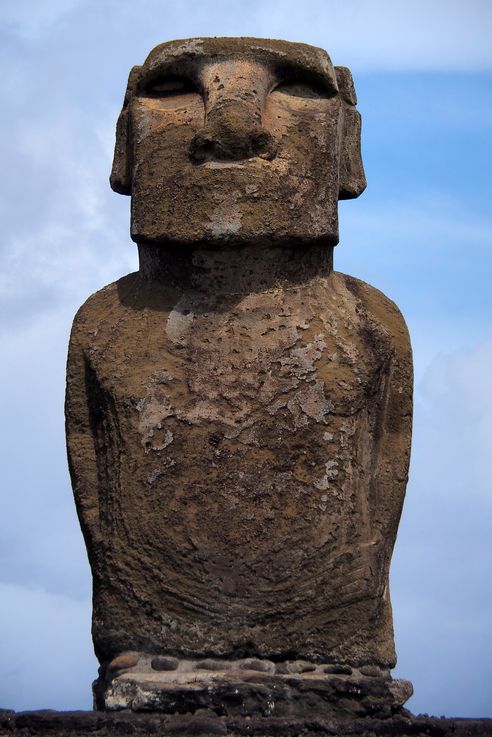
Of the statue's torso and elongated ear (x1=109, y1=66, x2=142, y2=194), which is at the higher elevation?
elongated ear (x1=109, y1=66, x2=142, y2=194)

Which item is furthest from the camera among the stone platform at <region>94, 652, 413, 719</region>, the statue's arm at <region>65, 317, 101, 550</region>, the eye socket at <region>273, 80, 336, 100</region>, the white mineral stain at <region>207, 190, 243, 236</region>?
the eye socket at <region>273, 80, 336, 100</region>

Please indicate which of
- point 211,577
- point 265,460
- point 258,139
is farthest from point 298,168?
point 211,577

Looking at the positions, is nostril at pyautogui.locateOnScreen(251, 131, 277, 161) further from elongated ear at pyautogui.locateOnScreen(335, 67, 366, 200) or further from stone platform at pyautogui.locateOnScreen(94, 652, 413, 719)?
stone platform at pyautogui.locateOnScreen(94, 652, 413, 719)

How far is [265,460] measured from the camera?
8.41 meters

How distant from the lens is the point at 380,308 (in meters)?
9.11

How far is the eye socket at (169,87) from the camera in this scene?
898 centimetres

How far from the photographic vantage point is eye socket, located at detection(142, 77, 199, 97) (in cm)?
898

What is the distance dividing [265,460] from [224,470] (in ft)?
0.61

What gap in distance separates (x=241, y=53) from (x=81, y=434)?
193 centimetres

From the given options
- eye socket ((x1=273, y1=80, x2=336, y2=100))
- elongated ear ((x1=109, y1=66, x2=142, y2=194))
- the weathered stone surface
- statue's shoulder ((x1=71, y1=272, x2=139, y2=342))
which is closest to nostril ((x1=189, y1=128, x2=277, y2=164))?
eye socket ((x1=273, y1=80, x2=336, y2=100))

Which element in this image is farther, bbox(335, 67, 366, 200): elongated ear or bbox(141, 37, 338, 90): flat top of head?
bbox(335, 67, 366, 200): elongated ear

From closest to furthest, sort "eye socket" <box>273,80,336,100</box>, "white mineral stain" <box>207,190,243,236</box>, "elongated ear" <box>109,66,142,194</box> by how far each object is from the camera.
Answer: "white mineral stain" <box>207,190,243,236</box>, "eye socket" <box>273,80,336,100</box>, "elongated ear" <box>109,66,142,194</box>

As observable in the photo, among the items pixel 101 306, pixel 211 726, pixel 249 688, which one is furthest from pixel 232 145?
pixel 211 726

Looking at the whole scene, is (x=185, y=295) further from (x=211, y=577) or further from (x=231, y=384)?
(x=211, y=577)
